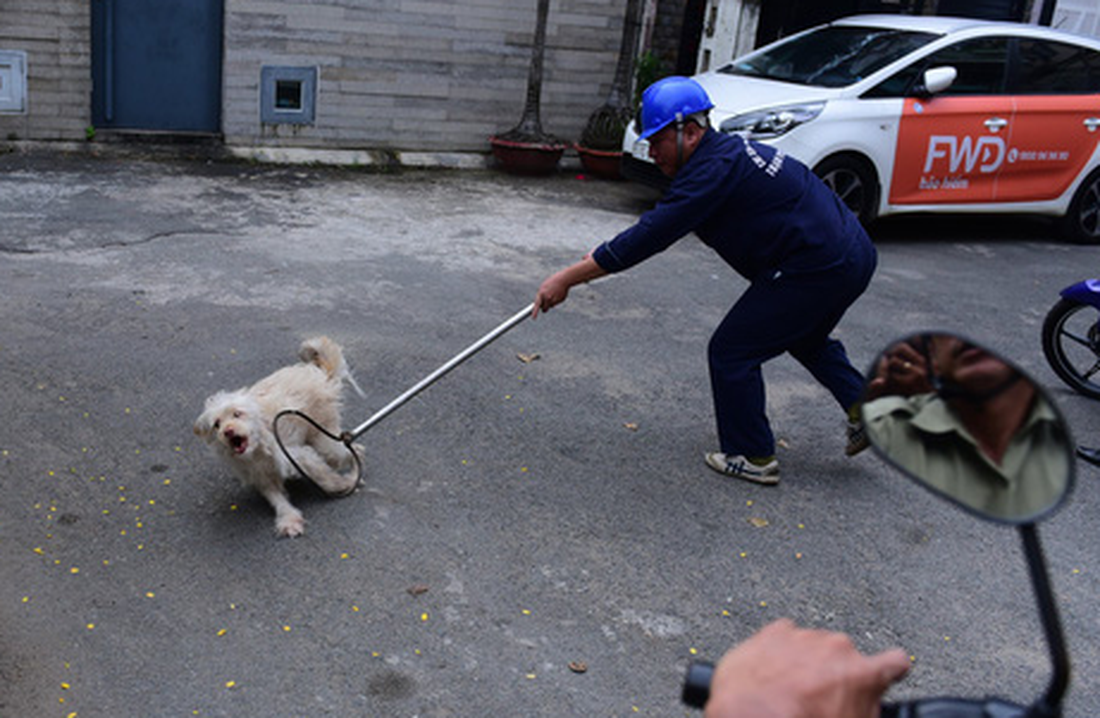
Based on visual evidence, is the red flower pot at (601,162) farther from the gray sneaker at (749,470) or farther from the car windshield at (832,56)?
the gray sneaker at (749,470)

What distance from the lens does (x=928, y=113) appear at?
31.7ft

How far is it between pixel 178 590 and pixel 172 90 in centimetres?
784

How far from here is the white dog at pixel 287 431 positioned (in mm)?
4348

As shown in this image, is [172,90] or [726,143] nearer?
[726,143]

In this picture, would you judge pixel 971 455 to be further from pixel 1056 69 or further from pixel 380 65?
pixel 380 65

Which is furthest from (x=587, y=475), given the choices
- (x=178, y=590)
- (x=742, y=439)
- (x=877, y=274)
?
(x=877, y=274)

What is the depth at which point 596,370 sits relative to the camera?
21.4 feet

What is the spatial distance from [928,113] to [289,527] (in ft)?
23.8

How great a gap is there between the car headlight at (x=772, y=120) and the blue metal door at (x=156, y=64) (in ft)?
16.4

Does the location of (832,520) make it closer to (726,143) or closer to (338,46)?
(726,143)

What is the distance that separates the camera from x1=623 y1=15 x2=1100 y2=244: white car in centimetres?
957

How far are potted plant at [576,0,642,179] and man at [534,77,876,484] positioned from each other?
684cm

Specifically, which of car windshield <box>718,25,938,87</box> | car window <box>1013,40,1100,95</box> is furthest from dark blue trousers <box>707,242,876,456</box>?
car window <box>1013,40,1100,95</box>

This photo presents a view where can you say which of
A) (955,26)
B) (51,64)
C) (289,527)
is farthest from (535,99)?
(289,527)
